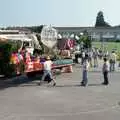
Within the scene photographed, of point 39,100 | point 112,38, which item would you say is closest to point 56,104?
point 39,100

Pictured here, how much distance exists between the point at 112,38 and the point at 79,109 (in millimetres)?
107251

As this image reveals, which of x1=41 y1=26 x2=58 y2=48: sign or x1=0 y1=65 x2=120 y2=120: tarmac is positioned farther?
x1=41 y1=26 x2=58 y2=48: sign

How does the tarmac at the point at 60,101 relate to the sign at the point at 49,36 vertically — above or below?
below

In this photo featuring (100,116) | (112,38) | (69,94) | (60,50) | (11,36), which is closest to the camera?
(100,116)

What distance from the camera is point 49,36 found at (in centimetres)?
2891

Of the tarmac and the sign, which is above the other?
the sign

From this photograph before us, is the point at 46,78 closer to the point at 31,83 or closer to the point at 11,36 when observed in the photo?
the point at 31,83

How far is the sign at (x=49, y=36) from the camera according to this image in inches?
1110

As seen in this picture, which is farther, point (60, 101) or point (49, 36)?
point (49, 36)

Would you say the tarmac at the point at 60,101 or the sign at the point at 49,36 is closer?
the tarmac at the point at 60,101

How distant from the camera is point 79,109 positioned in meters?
16.5

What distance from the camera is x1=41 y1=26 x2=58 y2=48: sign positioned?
28.2 meters

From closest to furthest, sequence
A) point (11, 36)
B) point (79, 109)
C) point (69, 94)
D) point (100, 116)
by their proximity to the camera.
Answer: point (100, 116) < point (79, 109) < point (69, 94) < point (11, 36)

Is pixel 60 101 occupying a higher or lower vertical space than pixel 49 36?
lower
